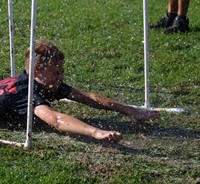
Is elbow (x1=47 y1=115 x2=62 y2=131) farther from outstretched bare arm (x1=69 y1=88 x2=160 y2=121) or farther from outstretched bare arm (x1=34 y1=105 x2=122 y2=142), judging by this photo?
outstretched bare arm (x1=69 y1=88 x2=160 y2=121)

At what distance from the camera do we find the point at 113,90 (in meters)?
6.75

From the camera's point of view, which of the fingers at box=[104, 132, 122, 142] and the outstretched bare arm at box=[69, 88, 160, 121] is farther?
the outstretched bare arm at box=[69, 88, 160, 121]

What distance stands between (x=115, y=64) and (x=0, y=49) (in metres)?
1.59

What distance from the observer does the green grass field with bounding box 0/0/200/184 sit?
4586 millimetres

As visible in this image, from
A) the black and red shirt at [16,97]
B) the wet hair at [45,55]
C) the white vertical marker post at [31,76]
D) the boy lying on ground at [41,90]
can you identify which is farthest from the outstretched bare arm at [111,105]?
the white vertical marker post at [31,76]

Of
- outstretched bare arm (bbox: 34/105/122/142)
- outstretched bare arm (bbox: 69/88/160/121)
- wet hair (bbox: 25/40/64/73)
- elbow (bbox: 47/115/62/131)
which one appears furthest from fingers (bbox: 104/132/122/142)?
wet hair (bbox: 25/40/64/73)

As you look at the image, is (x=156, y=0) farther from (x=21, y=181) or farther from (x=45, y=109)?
(x=21, y=181)

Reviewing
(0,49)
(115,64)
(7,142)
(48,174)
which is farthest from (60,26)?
(48,174)

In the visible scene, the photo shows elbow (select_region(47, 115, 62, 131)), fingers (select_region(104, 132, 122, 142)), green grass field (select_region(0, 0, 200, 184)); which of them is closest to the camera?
green grass field (select_region(0, 0, 200, 184))

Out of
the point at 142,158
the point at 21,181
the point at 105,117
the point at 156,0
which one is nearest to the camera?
the point at 21,181

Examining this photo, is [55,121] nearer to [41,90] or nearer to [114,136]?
[41,90]

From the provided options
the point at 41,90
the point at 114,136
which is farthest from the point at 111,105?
the point at 114,136

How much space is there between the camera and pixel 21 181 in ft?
14.5

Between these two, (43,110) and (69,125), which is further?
(43,110)
